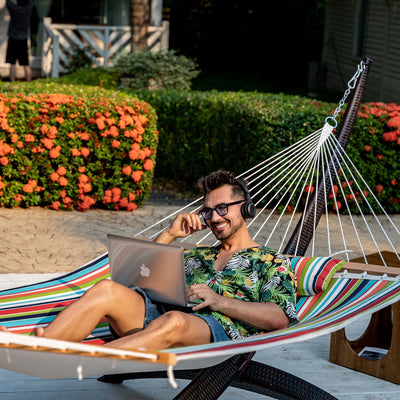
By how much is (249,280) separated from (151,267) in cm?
41

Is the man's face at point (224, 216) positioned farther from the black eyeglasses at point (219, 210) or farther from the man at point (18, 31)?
the man at point (18, 31)

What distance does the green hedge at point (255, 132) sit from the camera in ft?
22.5

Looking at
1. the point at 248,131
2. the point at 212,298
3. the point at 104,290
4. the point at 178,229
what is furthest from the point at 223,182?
the point at 248,131

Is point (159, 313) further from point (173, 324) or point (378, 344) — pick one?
point (378, 344)

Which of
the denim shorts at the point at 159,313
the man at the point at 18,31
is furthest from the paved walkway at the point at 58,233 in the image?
the man at the point at 18,31

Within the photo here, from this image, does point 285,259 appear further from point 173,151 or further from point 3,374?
point 173,151

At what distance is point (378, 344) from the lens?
12.6ft

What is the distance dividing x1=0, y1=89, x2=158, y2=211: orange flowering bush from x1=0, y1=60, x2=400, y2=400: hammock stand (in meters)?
3.25

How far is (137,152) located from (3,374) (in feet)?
11.3

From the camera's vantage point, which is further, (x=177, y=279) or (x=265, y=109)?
(x=265, y=109)

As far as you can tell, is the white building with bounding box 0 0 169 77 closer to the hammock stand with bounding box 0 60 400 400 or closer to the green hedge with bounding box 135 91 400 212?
the green hedge with bounding box 135 91 400 212

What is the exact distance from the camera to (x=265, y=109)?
7.02 meters

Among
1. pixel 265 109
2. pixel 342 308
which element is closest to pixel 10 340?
pixel 342 308

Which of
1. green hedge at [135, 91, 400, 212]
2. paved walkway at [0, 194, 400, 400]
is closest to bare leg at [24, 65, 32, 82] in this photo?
green hedge at [135, 91, 400, 212]
